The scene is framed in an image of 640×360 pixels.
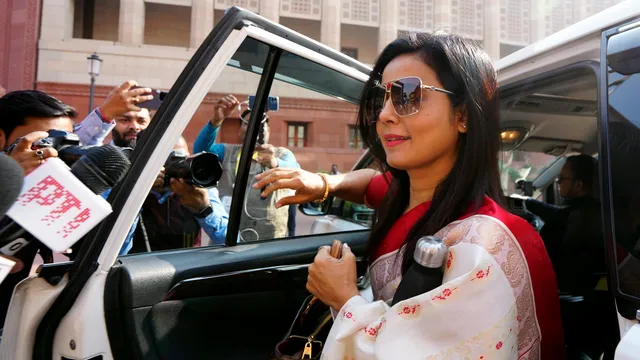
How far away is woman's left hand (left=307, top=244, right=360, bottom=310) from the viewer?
3.72 ft

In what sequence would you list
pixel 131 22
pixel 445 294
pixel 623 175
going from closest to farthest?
pixel 445 294
pixel 623 175
pixel 131 22

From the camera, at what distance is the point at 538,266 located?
1103mm

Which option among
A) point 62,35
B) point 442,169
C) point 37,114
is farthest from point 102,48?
point 442,169

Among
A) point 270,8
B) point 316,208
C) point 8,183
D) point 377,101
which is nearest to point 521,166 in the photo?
point 316,208

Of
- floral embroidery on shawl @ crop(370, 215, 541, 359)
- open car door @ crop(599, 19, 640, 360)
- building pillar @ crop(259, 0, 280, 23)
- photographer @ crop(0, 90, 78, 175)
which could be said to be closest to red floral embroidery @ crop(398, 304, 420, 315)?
floral embroidery on shawl @ crop(370, 215, 541, 359)

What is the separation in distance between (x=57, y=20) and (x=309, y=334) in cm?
1702

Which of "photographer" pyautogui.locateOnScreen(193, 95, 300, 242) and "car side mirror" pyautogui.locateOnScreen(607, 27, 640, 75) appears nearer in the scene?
"car side mirror" pyautogui.locateOnScreen(607, 27, 640, 75)

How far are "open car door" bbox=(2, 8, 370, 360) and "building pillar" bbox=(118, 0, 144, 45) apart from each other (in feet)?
52.3

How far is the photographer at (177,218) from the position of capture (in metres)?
1.65

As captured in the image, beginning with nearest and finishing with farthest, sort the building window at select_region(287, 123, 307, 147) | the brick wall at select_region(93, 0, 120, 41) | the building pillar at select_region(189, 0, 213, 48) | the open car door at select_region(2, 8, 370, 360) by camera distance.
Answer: the open car door at select_region(2, 8, 370, 360) < the building window at select_region(287, 123, 307, 147) < the building pillar at select_region(189, 0, 213, 48) < the brick wall at select_region(93, 0, 120, 41)

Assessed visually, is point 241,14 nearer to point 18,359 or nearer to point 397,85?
point 397,85

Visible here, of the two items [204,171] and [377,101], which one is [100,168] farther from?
[377,101]

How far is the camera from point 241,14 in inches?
54.1

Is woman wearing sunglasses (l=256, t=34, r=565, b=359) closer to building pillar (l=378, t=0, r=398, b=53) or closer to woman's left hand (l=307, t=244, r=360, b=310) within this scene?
woman's left hand (l=307, t=244, r=360, b=310)
